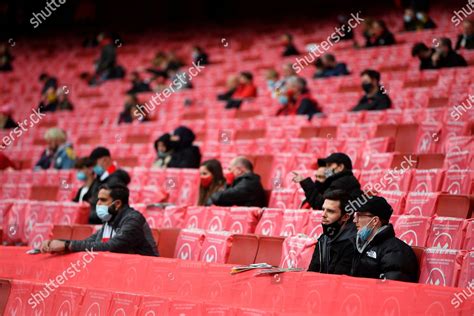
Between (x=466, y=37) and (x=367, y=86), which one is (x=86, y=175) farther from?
(x=466, y=37)

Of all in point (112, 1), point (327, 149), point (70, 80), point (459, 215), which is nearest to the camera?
point (459, 215)

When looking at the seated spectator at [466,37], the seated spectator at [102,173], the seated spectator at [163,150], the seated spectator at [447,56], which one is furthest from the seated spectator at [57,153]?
the seated spectator at [466,37]

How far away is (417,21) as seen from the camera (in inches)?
528

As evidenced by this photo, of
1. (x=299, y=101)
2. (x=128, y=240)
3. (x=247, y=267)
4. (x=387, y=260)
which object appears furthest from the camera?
(x=299, y=101)

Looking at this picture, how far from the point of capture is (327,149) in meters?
8.31

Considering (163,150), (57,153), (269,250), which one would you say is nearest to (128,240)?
(269,250)

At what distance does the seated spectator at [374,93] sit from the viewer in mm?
9109

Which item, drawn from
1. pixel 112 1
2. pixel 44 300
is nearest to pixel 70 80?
pixel 112 1

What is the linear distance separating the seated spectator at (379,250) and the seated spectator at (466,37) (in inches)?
231

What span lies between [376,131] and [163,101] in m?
5.49

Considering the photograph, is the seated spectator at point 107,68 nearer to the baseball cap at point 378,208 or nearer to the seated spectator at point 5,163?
the seated spectator at point 5,163

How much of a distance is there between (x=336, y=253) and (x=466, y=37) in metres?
6.22

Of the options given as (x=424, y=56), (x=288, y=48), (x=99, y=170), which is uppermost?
(x=288, y=48)

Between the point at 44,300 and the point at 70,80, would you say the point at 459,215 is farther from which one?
the point at 70,80
